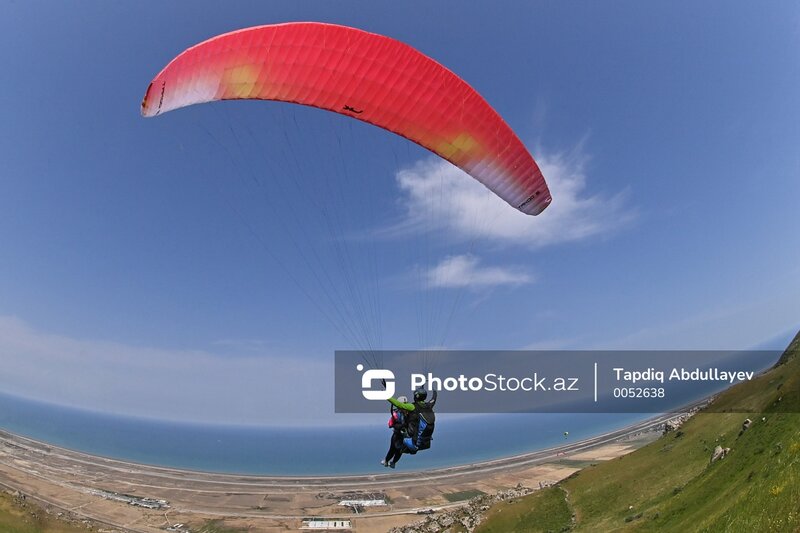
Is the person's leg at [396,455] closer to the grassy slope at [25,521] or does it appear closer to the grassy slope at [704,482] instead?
the grassy slope at [704,482]

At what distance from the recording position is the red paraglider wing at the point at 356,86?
481 inches

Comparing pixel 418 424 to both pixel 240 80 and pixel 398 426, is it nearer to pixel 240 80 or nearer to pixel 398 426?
pixel 398 426

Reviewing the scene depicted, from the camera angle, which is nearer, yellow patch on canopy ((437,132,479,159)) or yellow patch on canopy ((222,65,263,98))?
yellow patch on canopy ((222,65,263,98))

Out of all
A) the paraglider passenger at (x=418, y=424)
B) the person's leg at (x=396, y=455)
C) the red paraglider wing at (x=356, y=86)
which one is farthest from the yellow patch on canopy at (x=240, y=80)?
the person's leg at (x=396, y=455)

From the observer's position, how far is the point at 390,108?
1423 cm

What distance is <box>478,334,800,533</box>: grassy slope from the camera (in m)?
12.6

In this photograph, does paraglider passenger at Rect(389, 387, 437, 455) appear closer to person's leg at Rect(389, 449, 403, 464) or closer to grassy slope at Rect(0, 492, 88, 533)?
person's leg at Rect(389, 449, 403, 464)

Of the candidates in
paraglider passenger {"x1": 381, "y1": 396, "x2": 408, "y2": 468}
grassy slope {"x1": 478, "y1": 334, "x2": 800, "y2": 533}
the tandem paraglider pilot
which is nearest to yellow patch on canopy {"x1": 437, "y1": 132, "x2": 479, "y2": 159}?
the tandem paraglider pilot

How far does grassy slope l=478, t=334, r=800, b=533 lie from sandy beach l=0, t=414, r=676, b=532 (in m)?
39.4

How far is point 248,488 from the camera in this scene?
10956 centimetres

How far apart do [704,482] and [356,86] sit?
106 ft

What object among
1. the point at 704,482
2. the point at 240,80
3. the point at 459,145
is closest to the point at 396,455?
the point at 459,145

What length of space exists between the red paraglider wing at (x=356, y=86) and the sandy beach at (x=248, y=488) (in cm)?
7414

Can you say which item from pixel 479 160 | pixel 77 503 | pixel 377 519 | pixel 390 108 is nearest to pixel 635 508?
pixel 479 160
